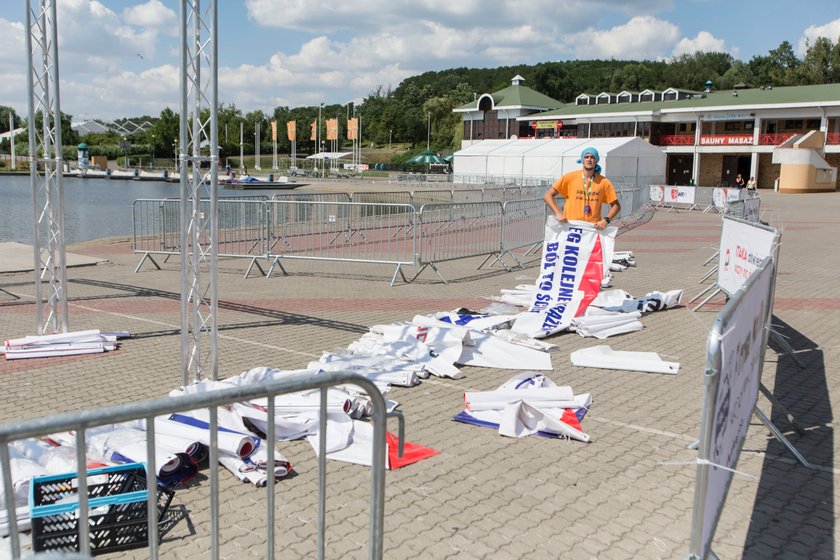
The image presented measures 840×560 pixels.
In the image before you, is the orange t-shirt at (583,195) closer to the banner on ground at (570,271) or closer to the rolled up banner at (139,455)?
the banner on ground at (570,271)

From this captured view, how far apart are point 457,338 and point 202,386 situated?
2.97 m

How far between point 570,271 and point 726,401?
659cm

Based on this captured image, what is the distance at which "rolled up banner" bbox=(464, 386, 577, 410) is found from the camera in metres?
6.38

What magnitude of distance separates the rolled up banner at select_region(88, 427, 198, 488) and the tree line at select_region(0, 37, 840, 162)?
106544mm

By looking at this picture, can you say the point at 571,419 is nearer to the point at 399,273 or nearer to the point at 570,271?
the point at 570,271

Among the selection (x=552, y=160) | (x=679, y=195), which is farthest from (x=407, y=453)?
(x=552, y=160)

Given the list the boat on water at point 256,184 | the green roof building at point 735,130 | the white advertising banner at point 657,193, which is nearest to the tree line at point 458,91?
the green roof building at point 735,130

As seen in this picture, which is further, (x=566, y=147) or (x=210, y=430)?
(x=566, y=147)

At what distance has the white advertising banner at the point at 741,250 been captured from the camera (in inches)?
320

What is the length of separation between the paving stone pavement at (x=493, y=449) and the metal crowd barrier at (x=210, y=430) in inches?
44.6

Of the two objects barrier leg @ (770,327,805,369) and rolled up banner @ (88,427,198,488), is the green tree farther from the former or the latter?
rolled up banner @ (88,427,198,488)

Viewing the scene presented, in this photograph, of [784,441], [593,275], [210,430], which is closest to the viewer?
[210,430]

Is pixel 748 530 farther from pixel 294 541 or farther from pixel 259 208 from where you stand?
pixel 259 208

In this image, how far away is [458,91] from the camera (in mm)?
152875
